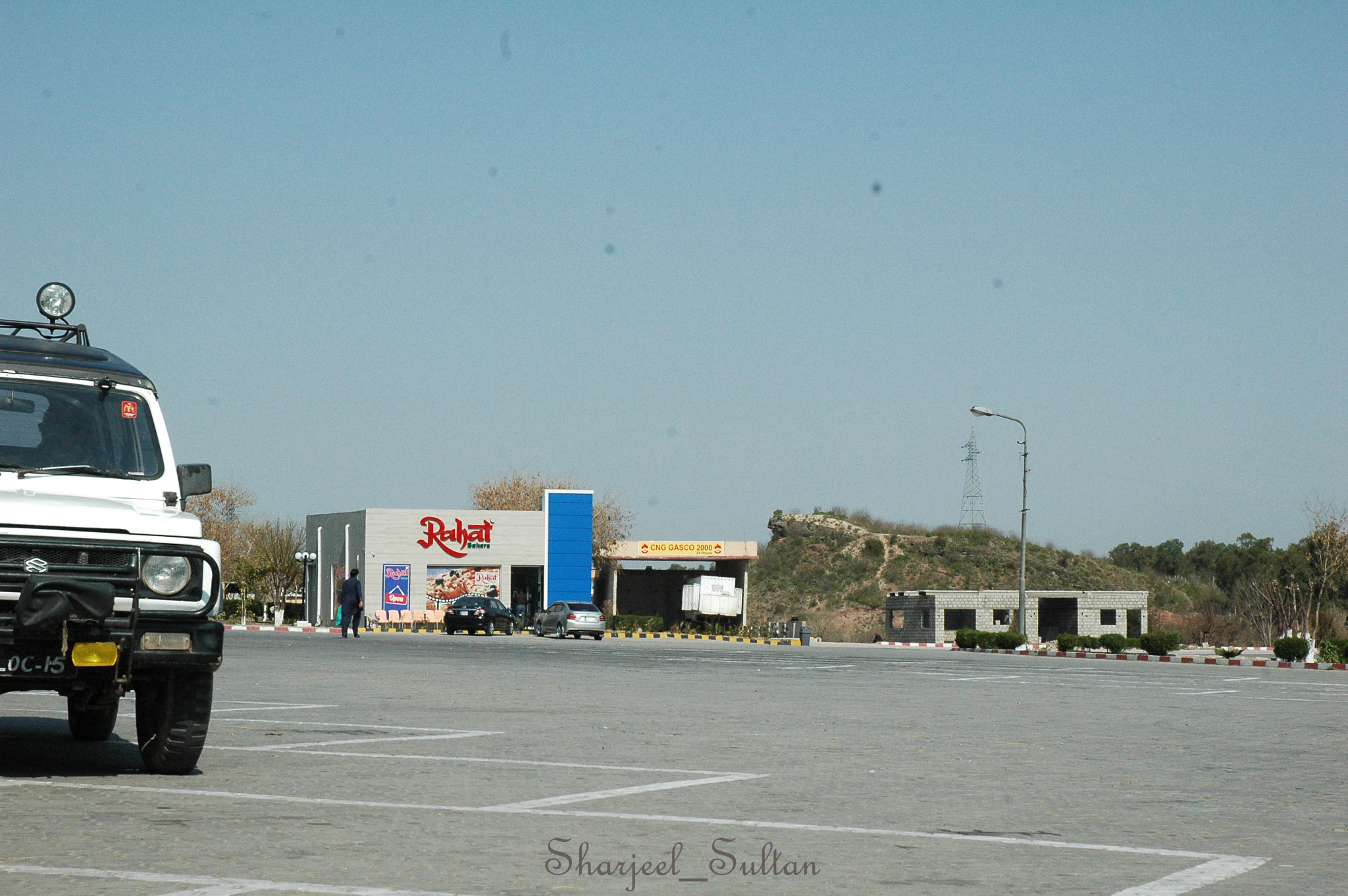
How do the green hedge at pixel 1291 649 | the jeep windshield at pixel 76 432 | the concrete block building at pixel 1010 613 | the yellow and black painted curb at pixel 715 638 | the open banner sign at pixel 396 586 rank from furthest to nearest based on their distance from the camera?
the concrete block building at pixel 1010 613, the open banner sign at pixel 396 586, the yellow and black painted curb at pixel 715 638, the green hedge at pixel 1291 649, the jeep windshield at pixel 76 432

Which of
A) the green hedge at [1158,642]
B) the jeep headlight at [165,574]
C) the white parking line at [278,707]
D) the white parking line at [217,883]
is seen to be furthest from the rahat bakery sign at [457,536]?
the white parking line at [217,883]

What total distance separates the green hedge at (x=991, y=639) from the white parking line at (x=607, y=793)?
37300mm

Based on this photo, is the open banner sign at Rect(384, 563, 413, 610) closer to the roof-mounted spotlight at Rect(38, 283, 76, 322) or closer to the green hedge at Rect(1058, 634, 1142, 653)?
the green hedge at Rect(1058, 634, 1142, 653)

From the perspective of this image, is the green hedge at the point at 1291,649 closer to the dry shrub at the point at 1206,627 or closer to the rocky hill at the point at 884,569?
the dry shrub at the point at 1206,627

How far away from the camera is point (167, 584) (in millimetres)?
8500

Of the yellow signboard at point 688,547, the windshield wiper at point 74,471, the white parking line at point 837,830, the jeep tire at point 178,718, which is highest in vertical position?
the windshield wiper at point 74,471

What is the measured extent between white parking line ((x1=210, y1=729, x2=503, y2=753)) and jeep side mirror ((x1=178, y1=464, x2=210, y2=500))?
2.20 metres

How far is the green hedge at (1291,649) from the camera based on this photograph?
121ft

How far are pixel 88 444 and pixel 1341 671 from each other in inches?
1152

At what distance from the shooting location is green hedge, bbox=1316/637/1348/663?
3691 cm

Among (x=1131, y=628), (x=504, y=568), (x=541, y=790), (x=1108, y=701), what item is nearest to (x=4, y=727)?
(x=541, y=790)

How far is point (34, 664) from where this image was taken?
804 cm

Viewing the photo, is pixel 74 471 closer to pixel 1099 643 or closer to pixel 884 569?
pixel 1099 643

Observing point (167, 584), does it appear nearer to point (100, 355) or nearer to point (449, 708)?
point (100, 355)
